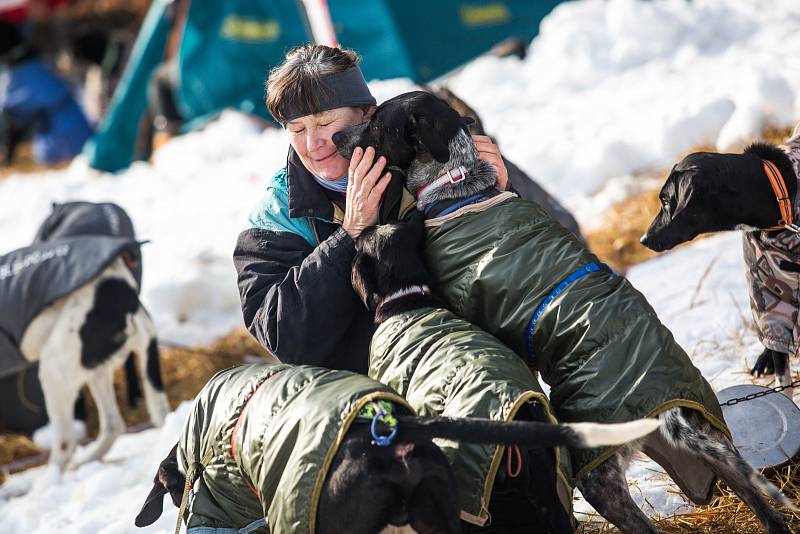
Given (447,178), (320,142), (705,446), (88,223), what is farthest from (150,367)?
(705,446)

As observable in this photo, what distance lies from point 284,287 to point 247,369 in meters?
0.33

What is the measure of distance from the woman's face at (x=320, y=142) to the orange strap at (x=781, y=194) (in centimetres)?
136

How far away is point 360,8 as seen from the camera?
9.77 metres

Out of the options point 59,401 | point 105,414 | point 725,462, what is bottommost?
point 105,414

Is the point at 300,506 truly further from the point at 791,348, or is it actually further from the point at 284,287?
the point at 791,348

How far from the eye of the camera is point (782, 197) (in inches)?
122

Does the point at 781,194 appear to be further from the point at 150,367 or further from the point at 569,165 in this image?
the point at 569,165

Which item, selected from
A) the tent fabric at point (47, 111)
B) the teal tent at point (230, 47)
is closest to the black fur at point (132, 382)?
the teal tent at point (230, 47)

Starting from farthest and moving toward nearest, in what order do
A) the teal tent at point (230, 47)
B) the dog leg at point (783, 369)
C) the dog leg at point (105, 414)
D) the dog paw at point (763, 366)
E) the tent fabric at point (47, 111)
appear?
1. the tent fabric at point (47, 111)
2. the teal tent at point (230, 47)
3. the dog leg at point (105, 414)
4. the dog paw at point (763, 366)
5. the dog leg at point (783, 369)

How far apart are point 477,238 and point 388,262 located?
10.1 inches

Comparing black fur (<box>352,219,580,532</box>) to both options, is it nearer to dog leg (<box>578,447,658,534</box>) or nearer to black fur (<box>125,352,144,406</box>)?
dog leg (<box>578,447,658,534</box>)

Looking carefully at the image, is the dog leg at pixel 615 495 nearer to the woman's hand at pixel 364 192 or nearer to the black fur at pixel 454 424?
the black fur at pixel 454 424

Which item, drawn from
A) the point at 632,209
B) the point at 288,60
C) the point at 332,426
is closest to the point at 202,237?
the point at 632,209

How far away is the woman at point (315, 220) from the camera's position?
9.36 feet
